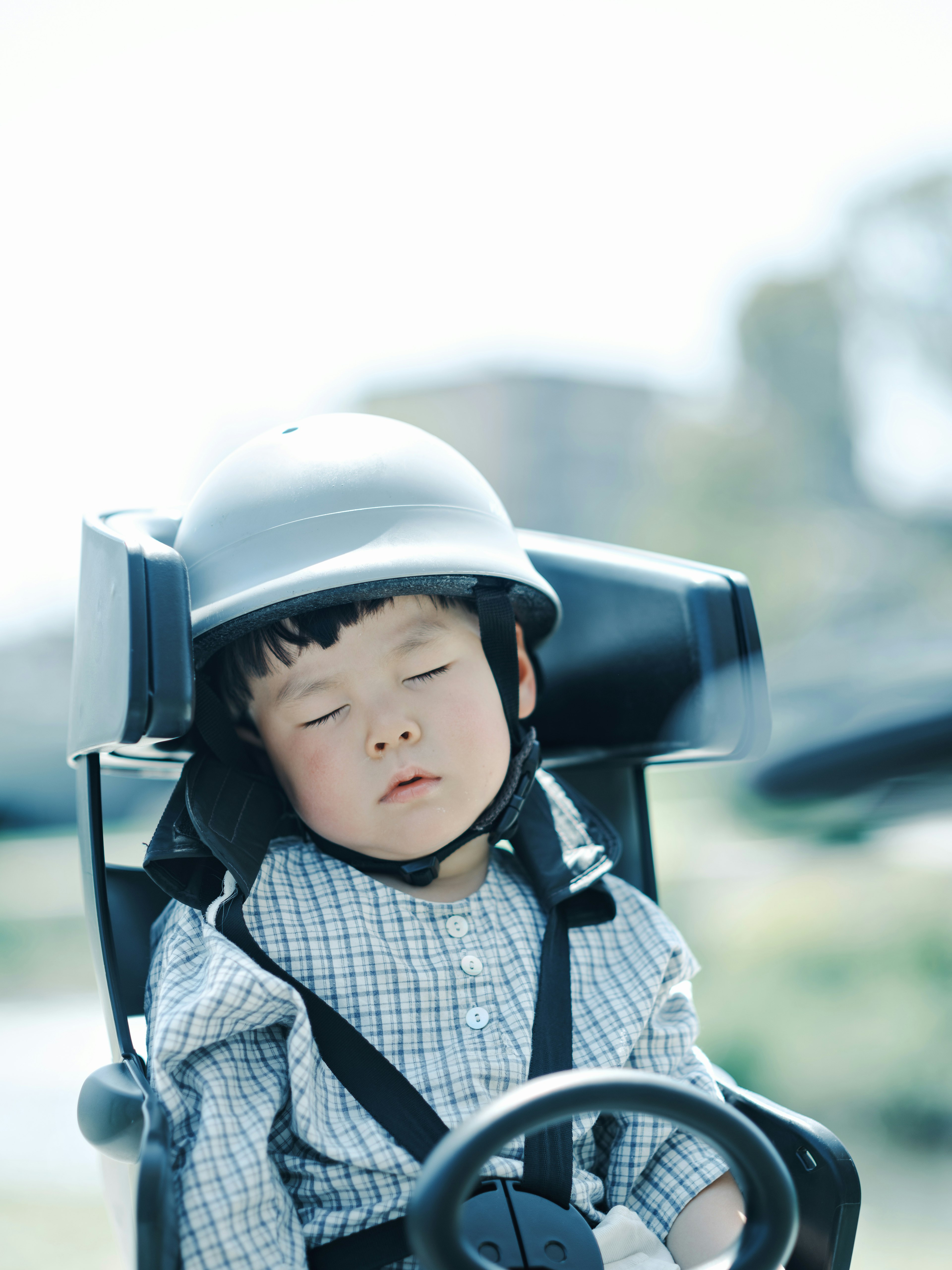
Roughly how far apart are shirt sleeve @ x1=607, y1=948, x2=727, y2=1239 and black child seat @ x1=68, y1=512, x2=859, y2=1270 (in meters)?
0.06

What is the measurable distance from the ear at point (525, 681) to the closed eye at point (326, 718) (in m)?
0.28

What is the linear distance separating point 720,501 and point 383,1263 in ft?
56.9

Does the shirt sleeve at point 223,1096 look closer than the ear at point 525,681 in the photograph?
Yes

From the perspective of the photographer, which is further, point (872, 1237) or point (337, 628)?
point (872, 1237)

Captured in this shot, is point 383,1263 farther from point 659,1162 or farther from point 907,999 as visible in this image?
point 907,999

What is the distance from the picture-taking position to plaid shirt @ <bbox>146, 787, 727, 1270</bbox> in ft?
3.09

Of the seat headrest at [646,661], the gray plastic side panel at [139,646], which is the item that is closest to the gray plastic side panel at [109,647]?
the gray plastic side panel at [139,646]

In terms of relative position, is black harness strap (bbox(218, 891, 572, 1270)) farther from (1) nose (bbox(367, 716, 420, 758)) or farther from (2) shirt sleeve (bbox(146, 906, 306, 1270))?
(1) nose (bbox(367, 716, 420, 758))

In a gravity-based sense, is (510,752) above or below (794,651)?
above

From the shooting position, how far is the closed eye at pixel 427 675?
1.20 meters

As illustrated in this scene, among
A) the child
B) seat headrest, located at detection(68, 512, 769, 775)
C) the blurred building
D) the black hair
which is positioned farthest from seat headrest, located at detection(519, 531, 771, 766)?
the blurred building

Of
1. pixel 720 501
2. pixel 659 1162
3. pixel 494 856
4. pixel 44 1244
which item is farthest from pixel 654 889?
pixel 720 501

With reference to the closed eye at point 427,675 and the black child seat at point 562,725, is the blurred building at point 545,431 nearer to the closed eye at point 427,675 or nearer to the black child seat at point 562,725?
the black child seat at point 562,725

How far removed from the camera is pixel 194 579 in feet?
3.92
